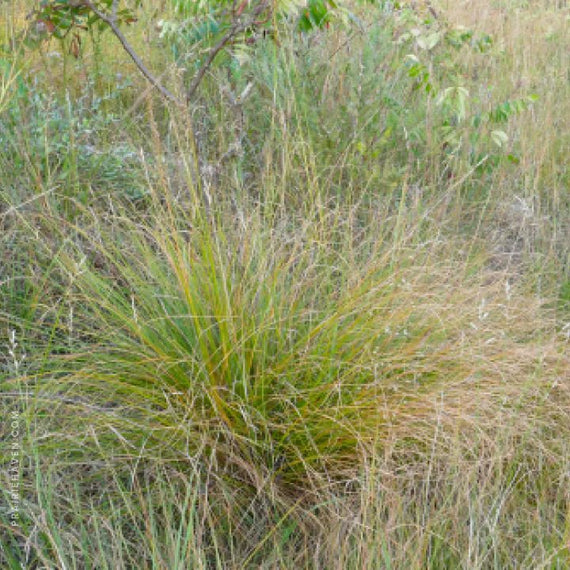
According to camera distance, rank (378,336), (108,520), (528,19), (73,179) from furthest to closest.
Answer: (528,19) < (73,179) < (378,336) < (108,520)

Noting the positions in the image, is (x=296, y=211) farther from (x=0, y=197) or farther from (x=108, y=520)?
(x=108, y=520)

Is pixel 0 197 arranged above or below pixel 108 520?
above

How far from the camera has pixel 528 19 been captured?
587cm

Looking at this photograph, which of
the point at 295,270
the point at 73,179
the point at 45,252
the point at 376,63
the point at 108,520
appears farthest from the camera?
the point at 376,63

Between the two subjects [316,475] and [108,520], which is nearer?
[108,520]

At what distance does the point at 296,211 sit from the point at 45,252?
3.03 feet

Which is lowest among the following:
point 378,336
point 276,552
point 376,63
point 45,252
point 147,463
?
point 276,552

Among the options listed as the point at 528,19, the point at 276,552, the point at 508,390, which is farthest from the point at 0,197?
the point at 528,19

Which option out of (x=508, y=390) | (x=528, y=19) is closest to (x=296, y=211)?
(x=508, y=390)

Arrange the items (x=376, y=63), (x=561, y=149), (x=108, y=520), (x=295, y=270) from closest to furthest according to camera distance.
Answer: (x=108, y=520), (x=295, y=270), (x=376, y=63), (x=561, y=149)

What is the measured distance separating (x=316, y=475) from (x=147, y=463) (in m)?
0.43

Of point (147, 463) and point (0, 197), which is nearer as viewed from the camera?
point (147, 463)

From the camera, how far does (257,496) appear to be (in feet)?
6.19

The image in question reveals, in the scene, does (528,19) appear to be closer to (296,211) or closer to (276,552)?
(296,211)
